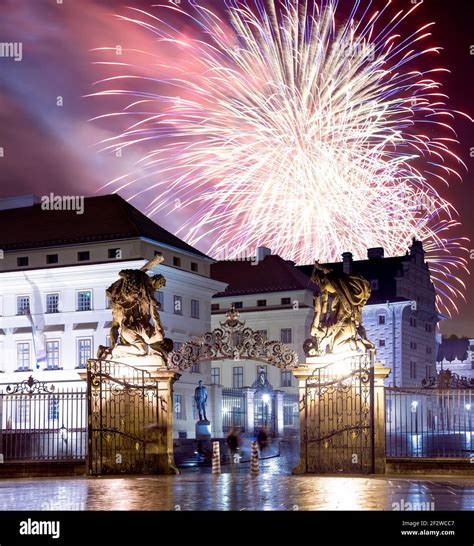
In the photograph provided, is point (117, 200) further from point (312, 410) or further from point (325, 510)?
point (325, 510)

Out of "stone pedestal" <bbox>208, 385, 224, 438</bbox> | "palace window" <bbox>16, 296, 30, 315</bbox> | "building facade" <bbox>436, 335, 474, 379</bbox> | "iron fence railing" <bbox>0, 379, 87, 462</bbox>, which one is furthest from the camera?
"building facade" <bbox>436, 335, 474, 379</bbox>

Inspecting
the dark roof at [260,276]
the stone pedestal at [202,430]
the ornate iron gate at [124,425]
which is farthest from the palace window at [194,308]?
the ornate iron gate at [124,425]

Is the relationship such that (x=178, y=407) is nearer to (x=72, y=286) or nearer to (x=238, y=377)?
(x=72, y=286)

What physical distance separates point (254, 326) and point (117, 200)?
64.7 feet

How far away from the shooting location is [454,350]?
140000 mm

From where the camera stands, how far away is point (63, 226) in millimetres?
64125

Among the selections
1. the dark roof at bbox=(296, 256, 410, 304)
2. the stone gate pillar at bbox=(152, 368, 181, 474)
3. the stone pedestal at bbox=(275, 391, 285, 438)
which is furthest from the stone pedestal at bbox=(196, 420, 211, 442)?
the dark roof at bbox=(296, 256, 410, 304)

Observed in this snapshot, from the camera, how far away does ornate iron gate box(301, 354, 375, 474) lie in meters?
22.8

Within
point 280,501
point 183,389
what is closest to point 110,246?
point 183,389

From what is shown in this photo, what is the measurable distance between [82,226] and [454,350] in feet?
278

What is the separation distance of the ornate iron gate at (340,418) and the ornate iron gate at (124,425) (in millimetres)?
3164

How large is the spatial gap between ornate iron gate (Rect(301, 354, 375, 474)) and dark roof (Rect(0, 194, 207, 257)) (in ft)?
126

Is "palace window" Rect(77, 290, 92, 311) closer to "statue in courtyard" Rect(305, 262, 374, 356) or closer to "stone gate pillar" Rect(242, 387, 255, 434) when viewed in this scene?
"stone gate pillar" Rect(242, 387, 255, 434)

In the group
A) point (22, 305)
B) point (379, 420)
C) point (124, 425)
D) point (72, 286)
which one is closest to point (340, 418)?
point (379, 420)
